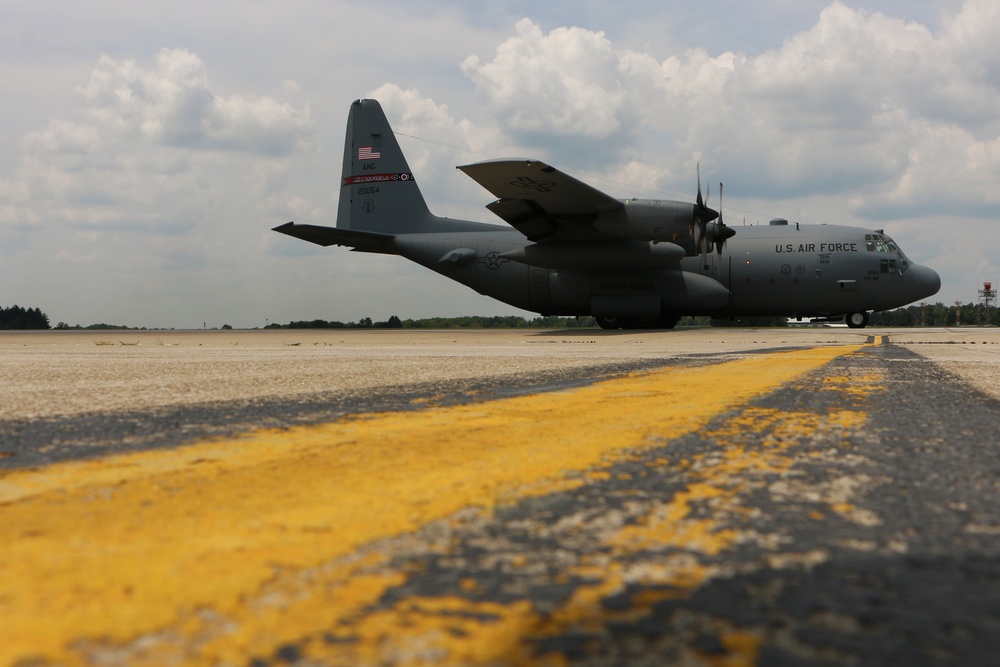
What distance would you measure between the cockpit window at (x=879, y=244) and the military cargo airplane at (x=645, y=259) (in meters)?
0.03

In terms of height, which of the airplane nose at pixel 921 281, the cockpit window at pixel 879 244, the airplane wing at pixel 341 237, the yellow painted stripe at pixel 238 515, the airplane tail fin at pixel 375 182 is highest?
the airplane tail fin at pixel 375 182

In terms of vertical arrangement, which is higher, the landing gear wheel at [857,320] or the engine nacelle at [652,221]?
the engine nacelle at [652,221]

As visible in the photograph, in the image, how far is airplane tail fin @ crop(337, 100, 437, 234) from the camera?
2573 centimetres

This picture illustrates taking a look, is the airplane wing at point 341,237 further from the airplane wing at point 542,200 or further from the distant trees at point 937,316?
the distant trees at point 937,316

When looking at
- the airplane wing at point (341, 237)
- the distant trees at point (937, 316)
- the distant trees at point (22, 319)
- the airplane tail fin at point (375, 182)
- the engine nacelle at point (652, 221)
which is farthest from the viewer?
the distant trees at point (937, 316)

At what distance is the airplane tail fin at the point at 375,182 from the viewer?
84.4 feet

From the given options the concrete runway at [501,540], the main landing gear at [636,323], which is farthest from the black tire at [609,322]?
the concrete runway at [501,540]

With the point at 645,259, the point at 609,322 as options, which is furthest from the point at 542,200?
the point at 609,322

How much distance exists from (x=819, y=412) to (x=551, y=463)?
168cm

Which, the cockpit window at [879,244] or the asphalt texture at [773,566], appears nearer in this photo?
the asphalt texture at [773,566]

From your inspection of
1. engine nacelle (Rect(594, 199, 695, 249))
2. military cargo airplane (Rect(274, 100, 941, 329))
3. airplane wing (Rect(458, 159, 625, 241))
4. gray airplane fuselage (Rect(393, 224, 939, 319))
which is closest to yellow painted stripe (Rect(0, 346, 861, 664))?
airplane wing (Rect(458, 159, 625, 241))

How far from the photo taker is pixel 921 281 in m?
22.2

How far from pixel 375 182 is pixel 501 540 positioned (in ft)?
84.7

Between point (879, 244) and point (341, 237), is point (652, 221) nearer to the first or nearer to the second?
point (879, 244)
